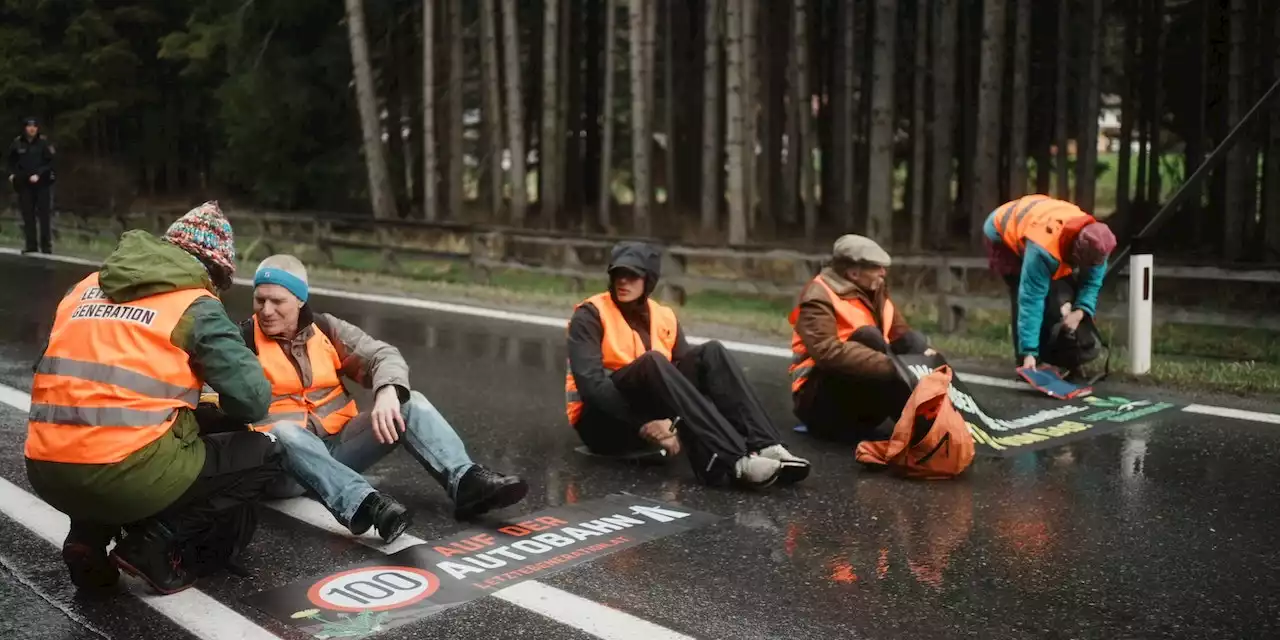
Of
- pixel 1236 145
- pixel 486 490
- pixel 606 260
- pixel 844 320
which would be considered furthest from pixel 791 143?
pixel 486 490

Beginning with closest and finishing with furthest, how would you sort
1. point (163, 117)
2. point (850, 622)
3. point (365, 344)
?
point (850, 622) → point (365, 344) → point (163, 117)

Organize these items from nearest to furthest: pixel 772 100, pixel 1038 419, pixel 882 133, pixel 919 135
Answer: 1. pixel 1038 419
2. pixel 882 133
3. pixel 919 135
4. pixel 772 100

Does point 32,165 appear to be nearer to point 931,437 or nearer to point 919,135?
point 919,135

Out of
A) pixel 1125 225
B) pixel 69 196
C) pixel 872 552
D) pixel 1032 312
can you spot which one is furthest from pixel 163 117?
pixel 872 552

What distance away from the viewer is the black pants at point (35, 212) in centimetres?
1914

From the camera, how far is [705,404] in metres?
6.30

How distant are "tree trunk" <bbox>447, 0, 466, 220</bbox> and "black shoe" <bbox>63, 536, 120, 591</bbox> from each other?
19480 mm

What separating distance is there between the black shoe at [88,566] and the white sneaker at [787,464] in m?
3.00

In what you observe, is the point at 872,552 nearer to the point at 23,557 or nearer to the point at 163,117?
the point at 23,557

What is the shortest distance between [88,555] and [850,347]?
156 inches

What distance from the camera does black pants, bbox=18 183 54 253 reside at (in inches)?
754

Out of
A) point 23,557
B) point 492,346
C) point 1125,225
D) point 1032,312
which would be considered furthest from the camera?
point 1125,225

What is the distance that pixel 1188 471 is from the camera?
6555mm

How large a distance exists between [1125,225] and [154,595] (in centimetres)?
2444
